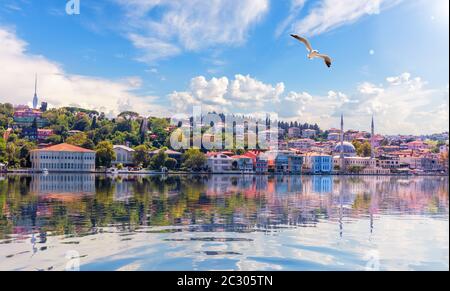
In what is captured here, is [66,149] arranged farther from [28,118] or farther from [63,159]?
[28,118]

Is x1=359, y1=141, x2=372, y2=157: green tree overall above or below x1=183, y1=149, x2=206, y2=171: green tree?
above

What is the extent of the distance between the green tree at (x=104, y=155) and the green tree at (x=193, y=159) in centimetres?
455

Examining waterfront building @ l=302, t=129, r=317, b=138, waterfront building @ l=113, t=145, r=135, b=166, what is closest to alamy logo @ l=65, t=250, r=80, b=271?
waterfront building @ l=113, t=145, r=135, b=166

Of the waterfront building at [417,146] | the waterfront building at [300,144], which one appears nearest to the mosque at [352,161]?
the waterfront building at [300,144]

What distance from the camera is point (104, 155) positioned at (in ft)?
101

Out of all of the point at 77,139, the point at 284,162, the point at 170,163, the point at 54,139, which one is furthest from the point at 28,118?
the point at 284,162

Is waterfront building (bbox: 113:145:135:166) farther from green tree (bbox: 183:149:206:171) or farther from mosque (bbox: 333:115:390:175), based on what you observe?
mosque (bbox: 333:115:390:175)

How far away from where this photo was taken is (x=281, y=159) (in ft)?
119

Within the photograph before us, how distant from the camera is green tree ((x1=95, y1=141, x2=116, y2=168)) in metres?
30.6

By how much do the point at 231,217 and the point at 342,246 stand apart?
2313 mm

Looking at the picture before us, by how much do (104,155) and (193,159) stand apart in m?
5.56

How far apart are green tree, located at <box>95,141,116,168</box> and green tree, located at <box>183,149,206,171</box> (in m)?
4.55
